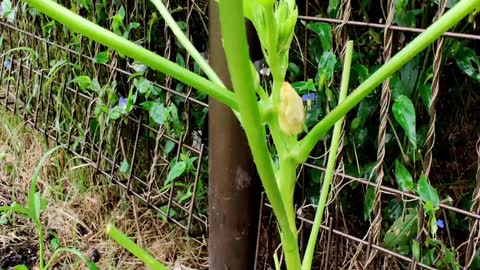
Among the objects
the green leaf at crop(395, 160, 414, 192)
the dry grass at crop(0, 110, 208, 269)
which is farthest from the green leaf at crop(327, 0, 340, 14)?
the dry grass at crop(0, 110, 208, 269)

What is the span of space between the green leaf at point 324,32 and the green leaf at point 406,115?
0.16m

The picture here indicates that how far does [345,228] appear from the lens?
129 cm

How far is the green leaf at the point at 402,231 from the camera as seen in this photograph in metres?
1.16

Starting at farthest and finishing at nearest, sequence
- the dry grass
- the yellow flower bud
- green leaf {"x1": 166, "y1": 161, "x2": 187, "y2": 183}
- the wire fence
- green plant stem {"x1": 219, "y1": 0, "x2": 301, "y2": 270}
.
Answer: the dry grass, green leaf {"x1": 166, "y1": 161, "x2": 187, "y2": 183}, the wire fence, the yellow flower bud, green plant stem {"x1": 219, "y1": 0, "x2": 301, "y2": 270}

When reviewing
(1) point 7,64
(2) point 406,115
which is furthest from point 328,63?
(1) point 7,64

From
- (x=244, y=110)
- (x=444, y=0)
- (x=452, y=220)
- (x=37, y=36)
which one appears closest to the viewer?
(x=244, y=110)

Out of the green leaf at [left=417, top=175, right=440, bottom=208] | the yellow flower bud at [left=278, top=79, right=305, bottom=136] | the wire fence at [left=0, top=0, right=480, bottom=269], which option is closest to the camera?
the yellow flower bud at [left=278, top=79, right=305, bottom=136]

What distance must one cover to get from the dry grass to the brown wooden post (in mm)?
328

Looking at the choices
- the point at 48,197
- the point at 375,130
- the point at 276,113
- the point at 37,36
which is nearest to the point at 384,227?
the point at 375,130

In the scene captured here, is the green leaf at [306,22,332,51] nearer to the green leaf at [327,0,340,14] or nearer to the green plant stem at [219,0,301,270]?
the green leaf at [327,0,340,14]

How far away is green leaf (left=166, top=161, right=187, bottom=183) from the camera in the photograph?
1517 millimetres

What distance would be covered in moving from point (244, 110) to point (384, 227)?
942 millimetres

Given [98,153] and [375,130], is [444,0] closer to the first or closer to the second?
[375,130]

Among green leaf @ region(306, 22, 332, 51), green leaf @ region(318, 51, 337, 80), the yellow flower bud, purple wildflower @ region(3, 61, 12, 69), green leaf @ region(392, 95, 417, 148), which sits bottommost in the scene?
purple wildflower @ region(3, 61, 12, 69)
